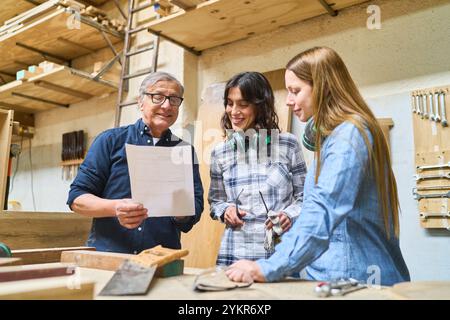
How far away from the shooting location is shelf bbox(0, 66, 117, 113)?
11.1 feet

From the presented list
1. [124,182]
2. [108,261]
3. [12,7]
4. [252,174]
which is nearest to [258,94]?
[252,174]

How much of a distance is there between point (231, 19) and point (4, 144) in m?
1.75

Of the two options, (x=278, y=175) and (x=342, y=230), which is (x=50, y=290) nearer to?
(x=342, y=230)

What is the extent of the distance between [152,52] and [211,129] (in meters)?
1.07

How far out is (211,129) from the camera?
283 cm

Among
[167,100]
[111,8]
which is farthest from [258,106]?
[111,8]

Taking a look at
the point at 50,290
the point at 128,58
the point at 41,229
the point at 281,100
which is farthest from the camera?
the point at 128,58

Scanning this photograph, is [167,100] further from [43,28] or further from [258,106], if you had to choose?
[43,28]

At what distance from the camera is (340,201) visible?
0.89m

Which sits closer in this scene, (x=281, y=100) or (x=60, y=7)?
(x=281, y=100)

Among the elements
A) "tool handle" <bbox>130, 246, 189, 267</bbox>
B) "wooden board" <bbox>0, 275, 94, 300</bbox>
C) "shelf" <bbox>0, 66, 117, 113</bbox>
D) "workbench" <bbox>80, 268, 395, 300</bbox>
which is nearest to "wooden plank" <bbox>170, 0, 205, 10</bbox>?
"shelf" <bbox>0, 66, 117, 113</bbox>

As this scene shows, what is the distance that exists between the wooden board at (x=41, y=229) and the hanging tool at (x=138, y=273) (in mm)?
Result: 1695

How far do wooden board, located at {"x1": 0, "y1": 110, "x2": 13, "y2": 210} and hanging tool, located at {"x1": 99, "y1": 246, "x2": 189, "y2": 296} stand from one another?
201 centimetres

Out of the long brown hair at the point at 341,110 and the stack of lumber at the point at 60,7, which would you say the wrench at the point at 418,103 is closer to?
the long brown hair at the point at 341,110
